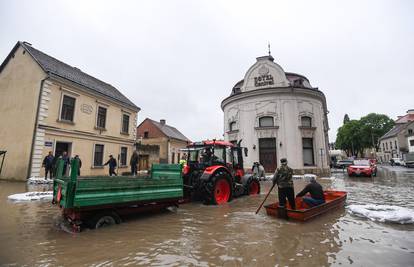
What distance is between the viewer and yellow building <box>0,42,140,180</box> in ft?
38.9

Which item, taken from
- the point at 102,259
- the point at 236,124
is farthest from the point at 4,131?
the point at 236,124

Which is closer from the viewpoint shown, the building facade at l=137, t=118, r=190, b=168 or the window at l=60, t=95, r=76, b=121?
the window at l=60, t=95, r=76, b=121

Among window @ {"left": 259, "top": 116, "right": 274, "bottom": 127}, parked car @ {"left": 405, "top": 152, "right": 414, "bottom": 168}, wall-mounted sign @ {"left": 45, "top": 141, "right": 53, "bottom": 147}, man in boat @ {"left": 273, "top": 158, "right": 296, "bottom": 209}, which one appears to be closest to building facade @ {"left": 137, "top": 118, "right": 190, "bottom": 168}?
window @ {"left": 259, "top": 116, "right": 274, "bottom": 127}

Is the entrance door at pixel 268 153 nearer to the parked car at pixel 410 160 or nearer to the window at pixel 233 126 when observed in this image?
the window at pixel 233 126

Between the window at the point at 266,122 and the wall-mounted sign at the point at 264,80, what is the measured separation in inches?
129

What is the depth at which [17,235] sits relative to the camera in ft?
13.2

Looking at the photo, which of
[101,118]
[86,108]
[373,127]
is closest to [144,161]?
[101,118]

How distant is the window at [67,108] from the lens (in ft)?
43.7

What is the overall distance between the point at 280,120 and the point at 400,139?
41130 millimetres

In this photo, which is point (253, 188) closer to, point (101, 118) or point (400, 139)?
point (101, 118)

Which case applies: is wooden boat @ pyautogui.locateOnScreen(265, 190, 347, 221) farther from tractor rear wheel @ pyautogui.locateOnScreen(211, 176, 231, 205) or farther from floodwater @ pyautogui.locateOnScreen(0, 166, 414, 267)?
tractor rear wheel @ pyautogui.locateOnScreen(211, 176, 231, 205)

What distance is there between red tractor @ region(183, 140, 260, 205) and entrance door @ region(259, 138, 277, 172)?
1182 cm

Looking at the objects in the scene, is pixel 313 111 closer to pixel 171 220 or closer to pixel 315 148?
pixel 315 148

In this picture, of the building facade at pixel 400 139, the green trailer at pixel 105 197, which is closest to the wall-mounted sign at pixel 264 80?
the green trailer at pixel 105 197
